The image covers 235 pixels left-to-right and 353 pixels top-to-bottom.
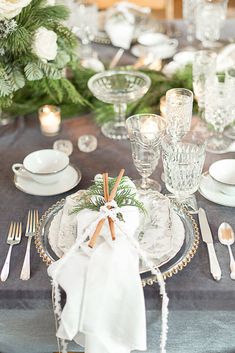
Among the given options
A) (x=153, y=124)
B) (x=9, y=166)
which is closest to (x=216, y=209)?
(x=153, y=124)

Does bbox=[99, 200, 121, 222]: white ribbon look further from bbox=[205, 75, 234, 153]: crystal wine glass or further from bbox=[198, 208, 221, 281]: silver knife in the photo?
bbox=[205, 75, 234, 153]: crystal wine glass

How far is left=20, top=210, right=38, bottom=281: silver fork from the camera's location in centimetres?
96

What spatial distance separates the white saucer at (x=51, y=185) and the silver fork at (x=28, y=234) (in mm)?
66

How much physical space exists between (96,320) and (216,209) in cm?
38

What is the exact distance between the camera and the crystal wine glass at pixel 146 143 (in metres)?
1.12

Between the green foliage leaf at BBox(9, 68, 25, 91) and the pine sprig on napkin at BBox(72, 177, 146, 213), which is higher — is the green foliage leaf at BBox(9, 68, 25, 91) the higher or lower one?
the higher one

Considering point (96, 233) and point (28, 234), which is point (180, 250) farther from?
point (28, 234)

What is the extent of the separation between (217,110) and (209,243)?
0.41 metres

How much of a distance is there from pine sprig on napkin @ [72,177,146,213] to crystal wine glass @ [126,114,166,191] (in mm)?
115

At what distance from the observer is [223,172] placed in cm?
A: 116

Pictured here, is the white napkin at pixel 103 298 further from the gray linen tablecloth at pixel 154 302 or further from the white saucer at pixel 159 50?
the white saucer at pixel 159 50

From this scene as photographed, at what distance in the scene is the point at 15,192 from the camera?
119 centimetres

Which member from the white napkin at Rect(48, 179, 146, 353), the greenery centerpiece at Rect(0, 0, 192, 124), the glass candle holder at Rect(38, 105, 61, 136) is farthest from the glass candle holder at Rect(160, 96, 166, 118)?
the white napkin at Rect(48, 179, 146, 353)

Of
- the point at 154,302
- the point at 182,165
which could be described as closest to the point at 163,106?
the point at 182,165
